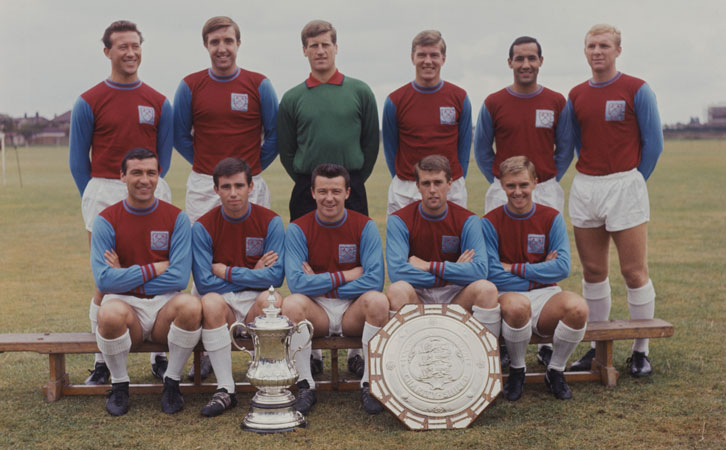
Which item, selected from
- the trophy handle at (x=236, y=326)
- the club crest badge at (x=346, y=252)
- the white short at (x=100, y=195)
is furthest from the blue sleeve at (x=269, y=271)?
the white short at (x=100, y=195)

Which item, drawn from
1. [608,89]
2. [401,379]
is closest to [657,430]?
[401,379]

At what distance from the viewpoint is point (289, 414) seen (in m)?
4.58

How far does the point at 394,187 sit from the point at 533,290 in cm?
129

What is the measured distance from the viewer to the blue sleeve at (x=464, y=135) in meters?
5.91

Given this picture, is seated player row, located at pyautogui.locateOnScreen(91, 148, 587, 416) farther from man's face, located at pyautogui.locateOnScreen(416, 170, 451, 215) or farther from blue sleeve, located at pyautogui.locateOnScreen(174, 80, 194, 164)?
blue sleeve, located at pyautogui.locateOnScreen(174, 80, 194, 164)

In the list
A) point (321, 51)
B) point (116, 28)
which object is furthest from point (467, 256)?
point (116, 28)

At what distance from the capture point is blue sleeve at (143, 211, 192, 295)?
4.94m

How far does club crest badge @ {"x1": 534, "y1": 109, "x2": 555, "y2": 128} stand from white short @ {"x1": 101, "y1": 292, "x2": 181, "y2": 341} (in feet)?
8.83

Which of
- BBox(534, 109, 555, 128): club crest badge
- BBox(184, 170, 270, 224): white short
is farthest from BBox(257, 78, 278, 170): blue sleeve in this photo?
BBox(534, 109, 555, 128): club crest badge

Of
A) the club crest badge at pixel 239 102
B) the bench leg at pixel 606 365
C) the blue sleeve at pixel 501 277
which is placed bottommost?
the bench leg at pixel 606 365

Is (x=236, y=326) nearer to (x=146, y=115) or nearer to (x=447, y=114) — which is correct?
(x=146, y=115)

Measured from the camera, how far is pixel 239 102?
576 centimetres

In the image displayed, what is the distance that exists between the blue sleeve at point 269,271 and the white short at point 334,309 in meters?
0.29

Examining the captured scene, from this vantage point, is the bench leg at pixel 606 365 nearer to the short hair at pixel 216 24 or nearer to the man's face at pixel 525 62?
the man's face at pixel 525 62
